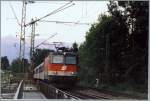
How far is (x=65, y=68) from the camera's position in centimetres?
2027

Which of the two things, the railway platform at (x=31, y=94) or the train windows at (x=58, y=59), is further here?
the train windows at (x=58, y=59)

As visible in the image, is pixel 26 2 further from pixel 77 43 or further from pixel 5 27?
pixel 77 43

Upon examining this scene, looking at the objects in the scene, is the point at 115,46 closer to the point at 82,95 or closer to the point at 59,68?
the point at 82,95

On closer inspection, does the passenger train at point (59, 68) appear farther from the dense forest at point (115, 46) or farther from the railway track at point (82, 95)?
the dense forest at point (115, 46)

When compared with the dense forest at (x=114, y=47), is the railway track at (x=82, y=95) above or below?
below

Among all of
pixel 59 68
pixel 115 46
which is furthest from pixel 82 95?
pixel 59 68

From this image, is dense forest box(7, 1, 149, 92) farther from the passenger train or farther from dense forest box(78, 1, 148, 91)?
the passenger train

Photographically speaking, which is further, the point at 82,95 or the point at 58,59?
the point at 58,59

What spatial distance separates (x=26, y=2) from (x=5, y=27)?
631mm

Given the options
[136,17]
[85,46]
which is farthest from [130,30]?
[85,46]

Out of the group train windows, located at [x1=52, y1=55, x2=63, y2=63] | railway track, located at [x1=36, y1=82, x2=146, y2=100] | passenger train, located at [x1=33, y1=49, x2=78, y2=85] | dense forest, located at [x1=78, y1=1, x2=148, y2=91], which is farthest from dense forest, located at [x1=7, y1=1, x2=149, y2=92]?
train windows, located at [x1=52, y1=55, x2=63, y2=63]

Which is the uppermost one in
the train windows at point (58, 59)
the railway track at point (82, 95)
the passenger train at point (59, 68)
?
the train windows at point (58, 59)

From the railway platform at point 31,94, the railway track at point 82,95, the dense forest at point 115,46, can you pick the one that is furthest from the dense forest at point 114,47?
the railway platform at point 31,94

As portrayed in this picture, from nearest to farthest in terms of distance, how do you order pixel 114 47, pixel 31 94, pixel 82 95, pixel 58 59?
pixel 82 95
pixel 114 47
pixel 31 94
pixel 58 59
